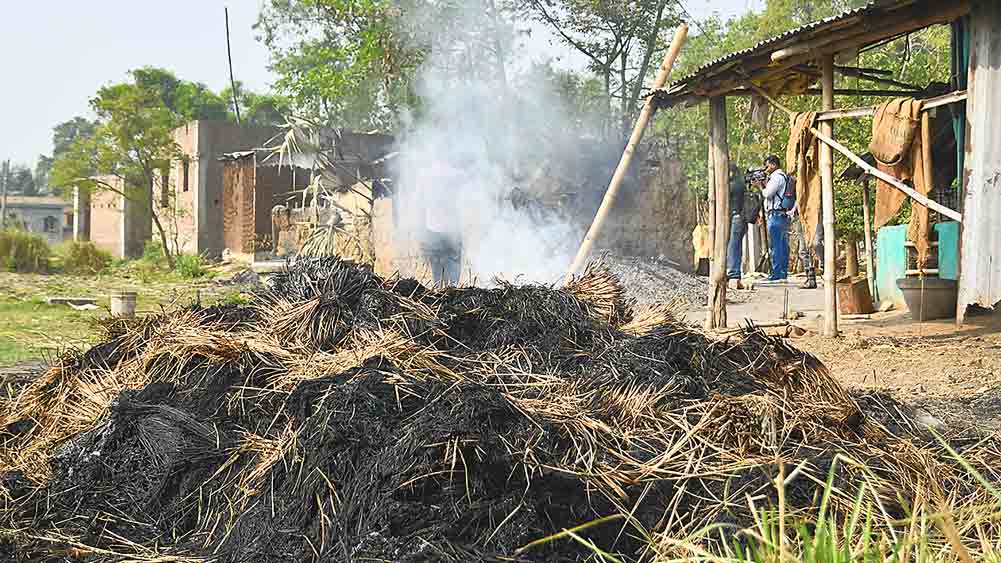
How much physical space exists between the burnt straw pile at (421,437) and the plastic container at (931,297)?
16.9 ft

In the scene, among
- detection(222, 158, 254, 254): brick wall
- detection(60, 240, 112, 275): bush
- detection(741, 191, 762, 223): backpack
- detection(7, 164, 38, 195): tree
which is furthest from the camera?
detection(7, 164, 38, 195): tree

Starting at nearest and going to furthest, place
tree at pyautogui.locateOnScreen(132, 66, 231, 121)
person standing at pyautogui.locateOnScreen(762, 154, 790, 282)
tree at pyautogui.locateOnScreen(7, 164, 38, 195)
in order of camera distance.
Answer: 1. person standing at pyautogui.locateOnScreen(762, 154, 790, 282)
2. tree at pyautogui.locateOnScreen(132, 66, 231, 121)
3. tree at pyautogui.locateOnScreen(7, 164, 38, 195)

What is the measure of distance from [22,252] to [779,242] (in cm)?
2072

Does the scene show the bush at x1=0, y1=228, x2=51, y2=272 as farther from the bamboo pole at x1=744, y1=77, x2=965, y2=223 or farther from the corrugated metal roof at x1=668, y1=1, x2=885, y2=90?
the bamboo pole at x1=744, y1=77, x2=965, y2=223

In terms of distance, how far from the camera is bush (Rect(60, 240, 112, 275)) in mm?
25297

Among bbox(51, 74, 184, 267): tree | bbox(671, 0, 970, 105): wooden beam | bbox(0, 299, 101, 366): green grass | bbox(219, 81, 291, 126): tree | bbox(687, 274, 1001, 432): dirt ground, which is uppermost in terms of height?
bbox(219, 81, 291, 126): tree

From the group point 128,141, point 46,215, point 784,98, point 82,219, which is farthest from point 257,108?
point 784,98

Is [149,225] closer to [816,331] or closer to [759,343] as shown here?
[816,331]

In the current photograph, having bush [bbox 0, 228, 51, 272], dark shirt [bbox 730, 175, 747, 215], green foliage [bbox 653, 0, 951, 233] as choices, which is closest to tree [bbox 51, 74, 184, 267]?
bush [bbox 0, 228, 51, 272]

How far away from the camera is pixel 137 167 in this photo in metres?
28.0

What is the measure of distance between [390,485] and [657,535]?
0.76 meters

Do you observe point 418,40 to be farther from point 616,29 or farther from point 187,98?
point 187,98

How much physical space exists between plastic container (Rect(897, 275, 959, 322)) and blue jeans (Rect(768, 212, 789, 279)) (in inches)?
158

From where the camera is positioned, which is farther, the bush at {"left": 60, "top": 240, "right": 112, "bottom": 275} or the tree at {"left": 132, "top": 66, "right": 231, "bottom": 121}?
the tree at {"left": 132, "top": 66, "right": 231, "bottom": 121}
